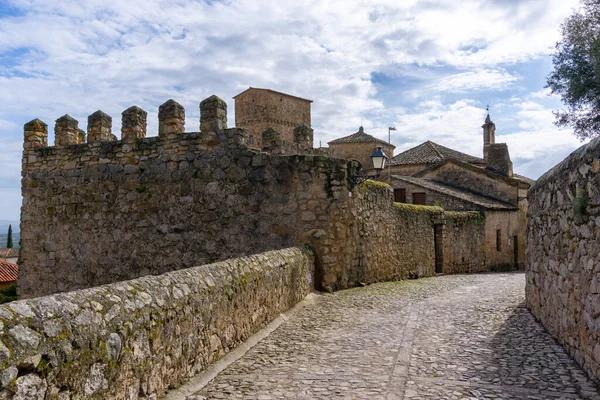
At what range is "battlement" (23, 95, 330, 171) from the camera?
429 inches

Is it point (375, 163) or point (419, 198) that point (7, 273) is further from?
point (375, 163)

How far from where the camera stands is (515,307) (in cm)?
880

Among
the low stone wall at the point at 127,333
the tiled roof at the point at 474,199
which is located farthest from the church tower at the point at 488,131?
the low stone wall at the point at 127,333

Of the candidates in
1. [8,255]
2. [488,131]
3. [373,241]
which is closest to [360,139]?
[488,131]

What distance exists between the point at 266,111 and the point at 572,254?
96.6 ft

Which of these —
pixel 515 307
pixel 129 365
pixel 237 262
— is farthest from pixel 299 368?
pixel 515 307

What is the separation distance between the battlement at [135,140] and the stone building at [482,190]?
42.3 ft

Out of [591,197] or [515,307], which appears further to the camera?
[515,307]

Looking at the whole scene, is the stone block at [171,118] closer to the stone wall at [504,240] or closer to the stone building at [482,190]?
the stone building at [482,190]

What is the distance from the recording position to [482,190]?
90.5 feet

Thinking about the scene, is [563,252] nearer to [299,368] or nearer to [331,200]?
[299,368]

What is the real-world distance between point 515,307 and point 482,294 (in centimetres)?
224

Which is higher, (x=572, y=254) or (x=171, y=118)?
(x=171, y=118)

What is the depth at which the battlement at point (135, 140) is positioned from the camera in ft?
35.8
